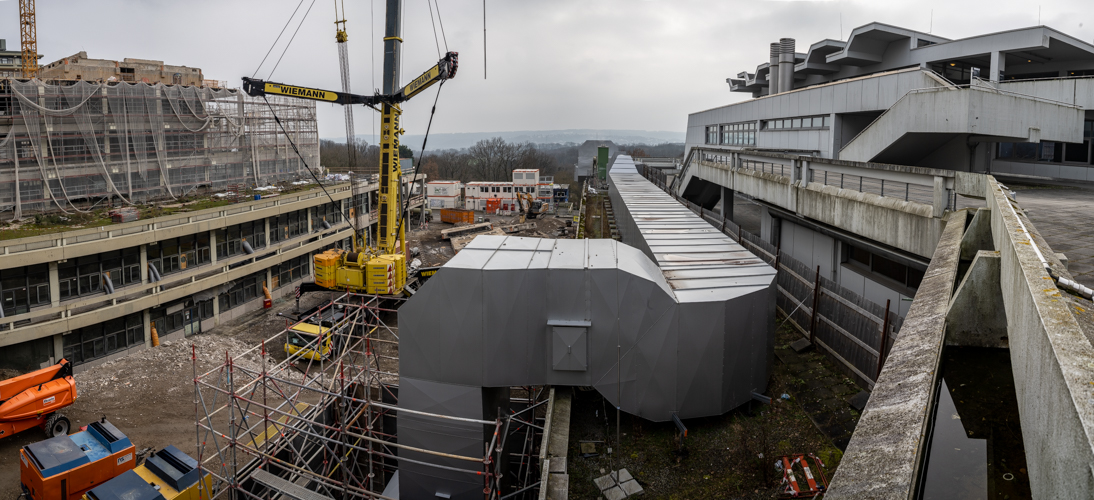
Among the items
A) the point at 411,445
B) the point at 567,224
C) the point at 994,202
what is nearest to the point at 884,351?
the point at 994,202

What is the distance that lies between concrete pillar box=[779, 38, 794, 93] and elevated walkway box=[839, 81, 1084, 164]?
73.7 feet

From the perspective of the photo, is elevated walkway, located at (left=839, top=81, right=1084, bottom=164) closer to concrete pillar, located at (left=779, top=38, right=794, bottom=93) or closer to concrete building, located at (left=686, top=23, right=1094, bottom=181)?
concrete building, located at (left=686, top=23, right=1094, bottom=181)

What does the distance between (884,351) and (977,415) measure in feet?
19.4

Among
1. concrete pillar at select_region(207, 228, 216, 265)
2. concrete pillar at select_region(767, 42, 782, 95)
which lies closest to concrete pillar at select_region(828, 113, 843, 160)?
concrete pillar at select_region(767, 42, 782, 95)

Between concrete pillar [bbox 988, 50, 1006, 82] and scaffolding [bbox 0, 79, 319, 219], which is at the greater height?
concrete pillar [bbox 988, 50, 1006, 82]

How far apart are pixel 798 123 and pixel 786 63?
1268 centimetres

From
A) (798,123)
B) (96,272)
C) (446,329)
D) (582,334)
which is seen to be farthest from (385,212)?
(582,334)

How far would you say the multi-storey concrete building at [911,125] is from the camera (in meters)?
12.8

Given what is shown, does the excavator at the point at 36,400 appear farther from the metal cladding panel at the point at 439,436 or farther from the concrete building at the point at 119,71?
the concrete building at the point at 119,71

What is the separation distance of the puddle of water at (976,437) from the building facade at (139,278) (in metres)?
24.3

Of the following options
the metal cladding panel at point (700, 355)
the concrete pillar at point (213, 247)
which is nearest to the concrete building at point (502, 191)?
the concrete pillar at point (213, 247)

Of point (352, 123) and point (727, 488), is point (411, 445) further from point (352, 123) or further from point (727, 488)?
point (352, 123)

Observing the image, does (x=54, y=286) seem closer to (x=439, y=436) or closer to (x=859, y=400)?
(x=439, y=436)

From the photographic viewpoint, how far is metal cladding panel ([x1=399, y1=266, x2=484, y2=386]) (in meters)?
8.52
